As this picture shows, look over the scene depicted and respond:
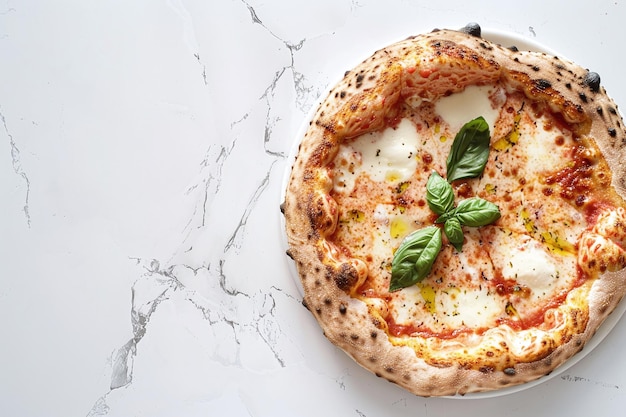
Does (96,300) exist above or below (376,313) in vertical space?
below

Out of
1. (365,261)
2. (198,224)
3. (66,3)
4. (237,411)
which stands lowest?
(237,411)

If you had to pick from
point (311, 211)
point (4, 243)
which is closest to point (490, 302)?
point (311, 211)

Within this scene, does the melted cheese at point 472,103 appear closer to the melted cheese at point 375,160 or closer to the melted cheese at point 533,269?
the melted cheese at point 375,160

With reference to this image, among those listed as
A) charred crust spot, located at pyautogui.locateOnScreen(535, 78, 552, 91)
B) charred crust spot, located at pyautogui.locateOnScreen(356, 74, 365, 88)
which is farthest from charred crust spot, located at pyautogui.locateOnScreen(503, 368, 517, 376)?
charred crust spot, located at pyautogui.locateOnScreen(356, 74, 365, 88)

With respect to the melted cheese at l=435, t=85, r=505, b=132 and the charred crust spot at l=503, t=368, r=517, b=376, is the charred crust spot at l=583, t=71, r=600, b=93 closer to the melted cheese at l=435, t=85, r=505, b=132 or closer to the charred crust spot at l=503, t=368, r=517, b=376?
the melted cheese at l=435, t=85, r=505, b=132

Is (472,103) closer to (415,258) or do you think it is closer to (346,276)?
(415,258)

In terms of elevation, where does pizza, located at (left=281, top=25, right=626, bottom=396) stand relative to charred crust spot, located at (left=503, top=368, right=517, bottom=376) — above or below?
above

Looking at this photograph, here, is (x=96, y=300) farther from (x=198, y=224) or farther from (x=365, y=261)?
(x=365, y=261)

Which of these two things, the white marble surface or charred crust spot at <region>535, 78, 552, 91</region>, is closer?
charred crust spot at <region>535, 78, 552, 91</region>
